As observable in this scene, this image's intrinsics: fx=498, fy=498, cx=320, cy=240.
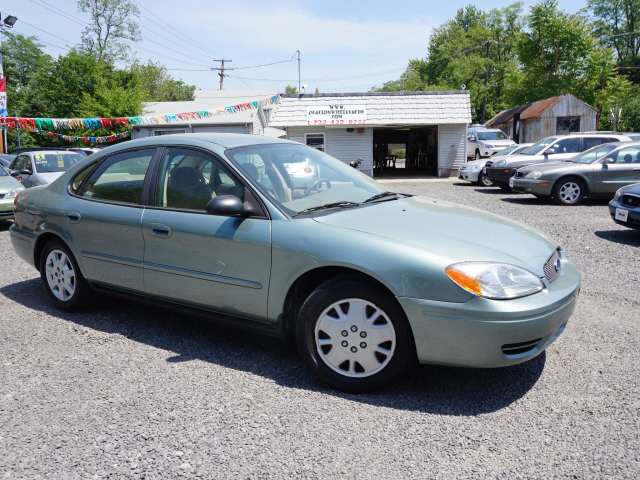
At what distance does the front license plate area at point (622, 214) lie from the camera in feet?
24.3

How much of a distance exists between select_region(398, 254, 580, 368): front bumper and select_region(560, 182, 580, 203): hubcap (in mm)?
10339

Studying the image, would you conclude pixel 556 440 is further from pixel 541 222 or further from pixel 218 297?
pixel 541 222

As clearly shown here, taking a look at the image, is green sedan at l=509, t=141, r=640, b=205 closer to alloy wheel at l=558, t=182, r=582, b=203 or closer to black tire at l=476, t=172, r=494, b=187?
alloy wheel at l=558, t=182, r=582, b=203

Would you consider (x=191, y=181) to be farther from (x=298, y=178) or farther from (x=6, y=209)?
(x=6, y=209)

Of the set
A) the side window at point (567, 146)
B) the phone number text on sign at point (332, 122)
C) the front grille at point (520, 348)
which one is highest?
the phone number text on sign at point (332, 122)

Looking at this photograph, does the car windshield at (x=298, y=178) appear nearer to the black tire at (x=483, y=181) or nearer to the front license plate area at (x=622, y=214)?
the front license plate area at (x=622, y=214)

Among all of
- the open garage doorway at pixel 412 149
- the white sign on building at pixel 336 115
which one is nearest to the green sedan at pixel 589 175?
the white sign on building at pixel 336 115

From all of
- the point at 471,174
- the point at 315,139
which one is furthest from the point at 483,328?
the point at 315,139

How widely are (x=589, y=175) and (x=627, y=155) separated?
939mm

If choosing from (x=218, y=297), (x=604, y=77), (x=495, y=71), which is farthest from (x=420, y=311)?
(x=495, y=71)

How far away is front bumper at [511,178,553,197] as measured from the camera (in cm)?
1223

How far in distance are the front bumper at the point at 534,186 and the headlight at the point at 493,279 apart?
1042cm

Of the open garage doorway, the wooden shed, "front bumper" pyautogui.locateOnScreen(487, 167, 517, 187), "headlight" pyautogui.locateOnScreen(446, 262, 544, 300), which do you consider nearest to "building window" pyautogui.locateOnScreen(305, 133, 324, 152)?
the open garage doorway

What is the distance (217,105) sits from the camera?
127 feet
